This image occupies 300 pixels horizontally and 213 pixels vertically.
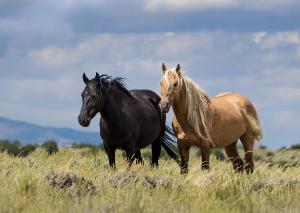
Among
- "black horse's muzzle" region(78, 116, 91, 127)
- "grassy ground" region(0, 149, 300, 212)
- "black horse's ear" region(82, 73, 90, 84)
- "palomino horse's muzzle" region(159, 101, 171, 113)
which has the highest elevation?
"black horse's ear" region(82, 73, 90, 84)

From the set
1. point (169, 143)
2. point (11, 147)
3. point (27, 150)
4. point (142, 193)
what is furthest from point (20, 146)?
point (142, 193)

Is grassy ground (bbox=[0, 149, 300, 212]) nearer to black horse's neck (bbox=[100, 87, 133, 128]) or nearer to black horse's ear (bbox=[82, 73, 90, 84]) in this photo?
black horse's neck (bbox=[100, 87, 133, 128])

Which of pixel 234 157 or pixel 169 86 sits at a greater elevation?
pixel 169 86

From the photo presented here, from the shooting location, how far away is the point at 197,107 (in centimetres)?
1281

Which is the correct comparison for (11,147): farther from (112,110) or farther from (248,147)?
(112,110)

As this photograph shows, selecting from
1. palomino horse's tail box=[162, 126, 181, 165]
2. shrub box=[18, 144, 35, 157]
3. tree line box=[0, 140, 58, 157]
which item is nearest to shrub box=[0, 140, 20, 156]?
tree line box=[0, 140, 58, 157]

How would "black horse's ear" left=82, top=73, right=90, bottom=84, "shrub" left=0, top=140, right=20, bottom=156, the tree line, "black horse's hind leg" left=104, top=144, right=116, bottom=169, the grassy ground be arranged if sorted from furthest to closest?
1. the tree line
2. "shrub" left=0, top=140, right=20, bottom=156
3. "black horse's hind leg" left=104, top=144, right=116, bottom=169
4. "black horse's ear" left=82, top=73, right=90, bottom=84
5. the grassy ground

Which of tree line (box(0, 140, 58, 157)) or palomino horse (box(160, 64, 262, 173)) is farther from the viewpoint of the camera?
tree line (box(0, 140, 58, 157))

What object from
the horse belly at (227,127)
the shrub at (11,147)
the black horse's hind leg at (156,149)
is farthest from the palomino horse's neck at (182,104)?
the shrub at (11,147)

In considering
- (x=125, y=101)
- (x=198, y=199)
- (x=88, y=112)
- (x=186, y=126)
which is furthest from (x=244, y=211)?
(x=125, y=101)

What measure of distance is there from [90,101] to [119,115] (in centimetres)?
86

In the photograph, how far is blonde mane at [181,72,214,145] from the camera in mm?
12587

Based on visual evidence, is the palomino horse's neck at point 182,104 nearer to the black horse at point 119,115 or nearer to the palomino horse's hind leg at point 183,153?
the palomino horse's hind leg at point 183,153

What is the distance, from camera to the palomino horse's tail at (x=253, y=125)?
1474cm
